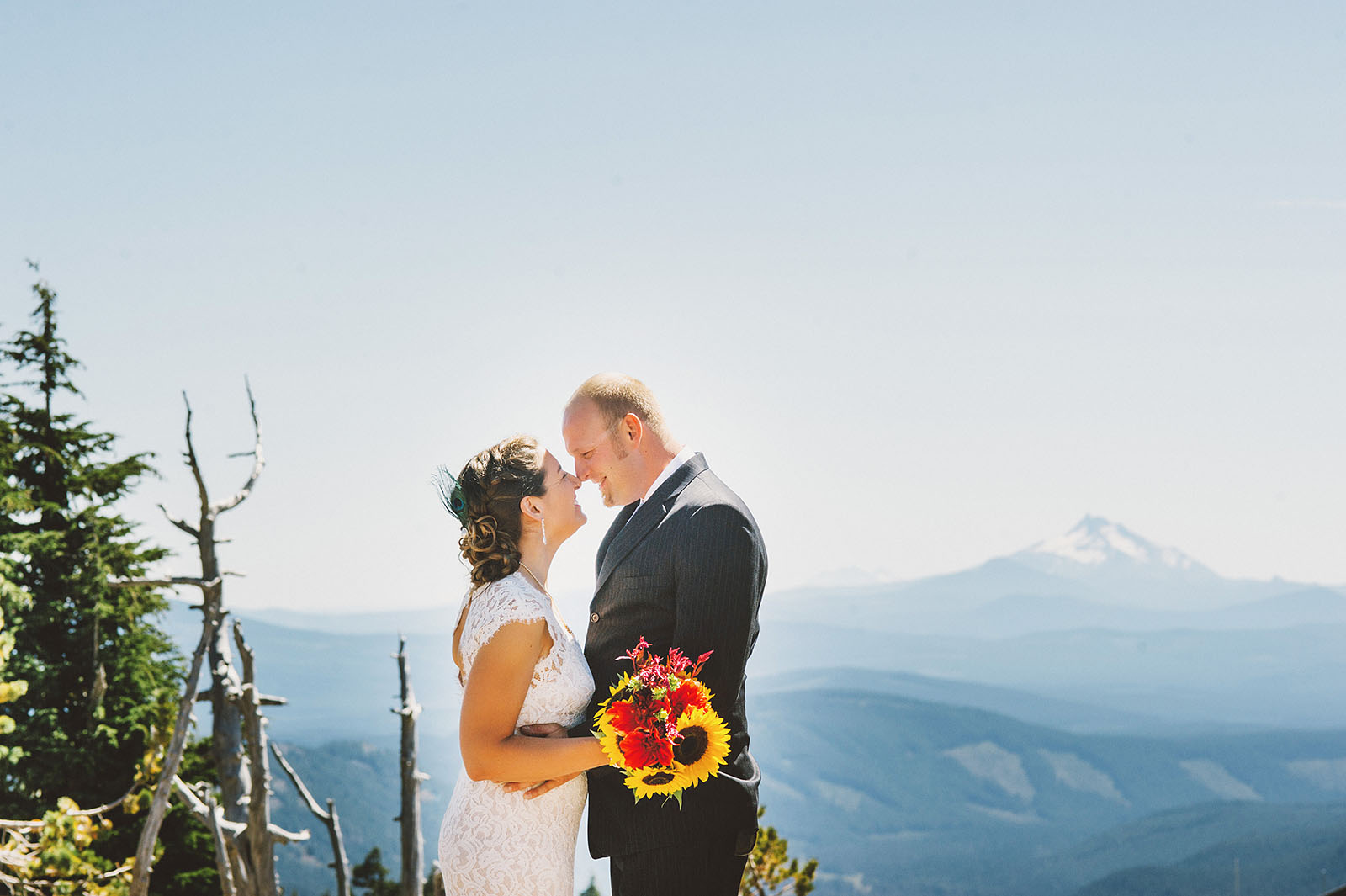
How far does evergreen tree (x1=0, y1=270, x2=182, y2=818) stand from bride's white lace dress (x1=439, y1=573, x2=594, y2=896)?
1621cm

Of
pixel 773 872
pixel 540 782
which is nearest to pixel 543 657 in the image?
pixel 540 782

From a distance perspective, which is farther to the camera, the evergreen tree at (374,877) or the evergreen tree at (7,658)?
the evergreen tree at (374,877)

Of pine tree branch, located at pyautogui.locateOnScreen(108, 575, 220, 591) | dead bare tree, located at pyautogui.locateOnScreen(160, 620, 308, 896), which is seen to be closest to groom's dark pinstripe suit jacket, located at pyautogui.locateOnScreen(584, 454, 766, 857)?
pine tree branch, located at pyautogui.locateOnScreen(108, 575, 220, 591)

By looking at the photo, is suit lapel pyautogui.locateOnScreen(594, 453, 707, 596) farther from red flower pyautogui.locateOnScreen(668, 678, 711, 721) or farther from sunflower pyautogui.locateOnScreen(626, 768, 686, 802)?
sunflower pyautogui.locateOnScreen(626, 768, 686, 802)

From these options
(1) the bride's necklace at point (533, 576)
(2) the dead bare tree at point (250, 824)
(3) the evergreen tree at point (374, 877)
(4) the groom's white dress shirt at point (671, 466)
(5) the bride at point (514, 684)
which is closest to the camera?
(5) the bride at point (514, 684)

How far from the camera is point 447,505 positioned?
3625mm

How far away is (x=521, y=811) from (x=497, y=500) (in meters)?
0.97

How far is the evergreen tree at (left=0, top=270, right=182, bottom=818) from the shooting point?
17.9m

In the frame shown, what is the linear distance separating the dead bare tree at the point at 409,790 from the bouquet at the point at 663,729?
8570 mm

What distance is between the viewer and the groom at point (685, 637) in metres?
3.33

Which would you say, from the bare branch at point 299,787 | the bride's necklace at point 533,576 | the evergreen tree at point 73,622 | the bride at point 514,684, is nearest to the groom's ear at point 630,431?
the bride at point 514,684

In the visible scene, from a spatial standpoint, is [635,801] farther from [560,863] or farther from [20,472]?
[20,472]

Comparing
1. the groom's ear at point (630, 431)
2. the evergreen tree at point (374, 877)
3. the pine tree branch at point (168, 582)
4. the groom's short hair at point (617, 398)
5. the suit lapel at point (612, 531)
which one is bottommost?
the evergreen tree at point (374, 877)

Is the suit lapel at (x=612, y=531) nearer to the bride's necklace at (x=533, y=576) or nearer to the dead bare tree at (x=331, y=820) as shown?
the bride's necklace at (x=533, y=576)
